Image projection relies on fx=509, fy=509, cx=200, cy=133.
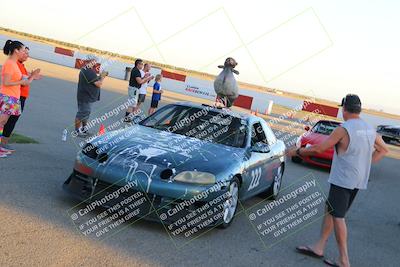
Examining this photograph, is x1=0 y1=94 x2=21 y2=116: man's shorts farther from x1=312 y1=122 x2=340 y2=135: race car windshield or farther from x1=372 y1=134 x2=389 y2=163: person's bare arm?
x1=312 y1=122 x2=340 y2=135: race car windshield

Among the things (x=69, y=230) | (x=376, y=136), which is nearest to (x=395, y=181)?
(x=376, y=136)

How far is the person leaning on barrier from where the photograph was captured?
34.3 ft

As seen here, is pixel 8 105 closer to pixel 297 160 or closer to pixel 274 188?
pixel 274 188

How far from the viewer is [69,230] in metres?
5.06

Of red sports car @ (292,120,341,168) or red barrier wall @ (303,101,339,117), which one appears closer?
red sports car @ (292,120,341,168)

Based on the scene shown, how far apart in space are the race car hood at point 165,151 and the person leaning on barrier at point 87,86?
3.98 meters

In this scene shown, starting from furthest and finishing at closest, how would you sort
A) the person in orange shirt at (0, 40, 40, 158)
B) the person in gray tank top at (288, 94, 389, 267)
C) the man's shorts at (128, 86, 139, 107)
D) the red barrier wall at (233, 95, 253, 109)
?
the red barrier wall at (233, 95, 253, 109) → the man's shorts at (128, 86, 139, 107) → the person in orange shirt at (0, 40, 40, 158) → the person in gray tank top at (288, 94, 389, 267)

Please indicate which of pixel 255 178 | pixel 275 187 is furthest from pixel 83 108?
pixel 255 178

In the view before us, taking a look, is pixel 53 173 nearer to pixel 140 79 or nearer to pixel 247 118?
pixel 247 118

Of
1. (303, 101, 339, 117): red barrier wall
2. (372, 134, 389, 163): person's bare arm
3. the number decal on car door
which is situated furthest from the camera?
(303, 101, 339, 117): red barrier wall

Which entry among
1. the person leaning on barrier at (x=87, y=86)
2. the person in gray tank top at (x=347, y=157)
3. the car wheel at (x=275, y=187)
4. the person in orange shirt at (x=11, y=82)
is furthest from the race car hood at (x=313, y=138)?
the person in orange shirt at (x=11, y=82)

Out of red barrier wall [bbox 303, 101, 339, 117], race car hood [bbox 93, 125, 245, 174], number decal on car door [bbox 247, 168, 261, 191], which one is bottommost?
red barrier wall [bbox 303, 101, 339, 117]

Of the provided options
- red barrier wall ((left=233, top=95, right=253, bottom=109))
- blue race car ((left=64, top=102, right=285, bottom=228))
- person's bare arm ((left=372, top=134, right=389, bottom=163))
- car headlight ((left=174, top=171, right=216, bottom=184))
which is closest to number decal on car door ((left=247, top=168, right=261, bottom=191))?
blue race car ((left=64, top=102, right=285, bottom=228))

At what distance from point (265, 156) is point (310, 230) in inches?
48.3
